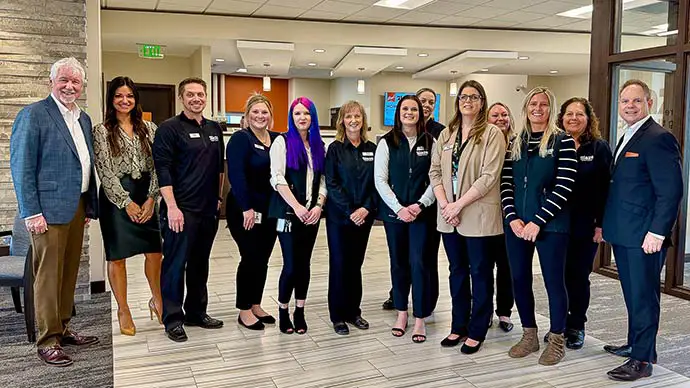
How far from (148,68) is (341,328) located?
811 cm

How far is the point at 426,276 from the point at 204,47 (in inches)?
262

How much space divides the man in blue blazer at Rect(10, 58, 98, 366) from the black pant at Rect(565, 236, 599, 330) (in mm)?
2939

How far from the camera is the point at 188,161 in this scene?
356 cm

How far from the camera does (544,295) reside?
484 cm

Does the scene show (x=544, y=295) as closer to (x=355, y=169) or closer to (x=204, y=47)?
(x=355, y=169)

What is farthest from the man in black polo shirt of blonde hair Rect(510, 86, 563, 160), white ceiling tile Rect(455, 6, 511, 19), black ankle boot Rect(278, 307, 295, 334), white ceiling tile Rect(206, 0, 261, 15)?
white ceiling tile Rect(455, 6, 511, 19)

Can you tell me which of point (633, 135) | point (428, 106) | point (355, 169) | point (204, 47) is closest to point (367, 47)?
point (204, 47)

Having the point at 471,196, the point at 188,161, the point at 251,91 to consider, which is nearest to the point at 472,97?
the point at 471,196

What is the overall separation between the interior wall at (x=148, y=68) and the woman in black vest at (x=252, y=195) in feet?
23.0

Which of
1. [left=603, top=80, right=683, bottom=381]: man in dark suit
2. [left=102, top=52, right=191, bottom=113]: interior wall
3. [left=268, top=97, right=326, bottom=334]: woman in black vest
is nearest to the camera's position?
[left=603, top=80, right=683, bottom=381]: man in dark suit

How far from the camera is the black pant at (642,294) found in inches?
120

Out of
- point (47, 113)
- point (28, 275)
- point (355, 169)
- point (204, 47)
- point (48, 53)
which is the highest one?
point (204, 47)

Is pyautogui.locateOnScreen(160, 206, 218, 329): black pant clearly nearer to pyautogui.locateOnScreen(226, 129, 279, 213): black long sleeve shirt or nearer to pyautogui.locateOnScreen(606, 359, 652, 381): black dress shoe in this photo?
pyautogui.locateOnScreen(226, 129, 279, 213): black long sleeve shirt

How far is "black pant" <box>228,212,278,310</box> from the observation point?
3750mm
